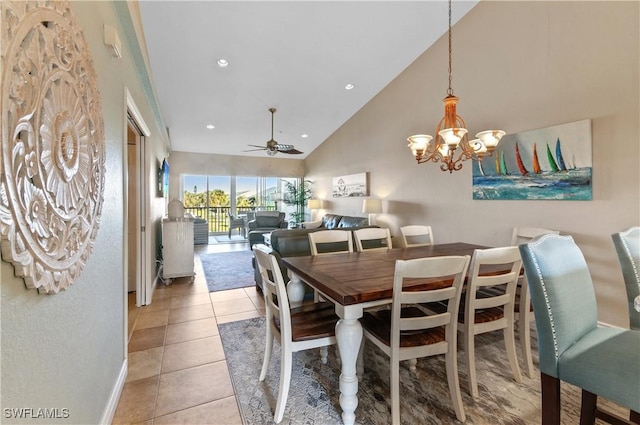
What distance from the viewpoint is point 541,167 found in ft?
9.71

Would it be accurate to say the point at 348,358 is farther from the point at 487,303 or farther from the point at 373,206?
the point at 373,206

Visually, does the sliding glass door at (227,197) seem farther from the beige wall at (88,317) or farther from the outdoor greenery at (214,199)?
the beige wall at (88,317)

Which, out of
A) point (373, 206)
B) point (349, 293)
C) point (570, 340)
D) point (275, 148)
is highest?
point (275, 148)

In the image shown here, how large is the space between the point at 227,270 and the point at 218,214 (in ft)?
15.6

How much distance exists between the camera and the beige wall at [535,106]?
240cm

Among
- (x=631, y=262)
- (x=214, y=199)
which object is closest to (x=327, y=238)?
(x=631, y=262)

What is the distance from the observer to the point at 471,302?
1688 millimetres

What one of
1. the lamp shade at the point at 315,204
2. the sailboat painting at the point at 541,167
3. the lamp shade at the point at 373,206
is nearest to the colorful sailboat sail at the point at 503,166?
the sailboat painting at the point at 541,167

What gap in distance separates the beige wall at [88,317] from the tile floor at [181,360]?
0.67ft

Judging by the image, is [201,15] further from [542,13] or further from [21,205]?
[542,13]

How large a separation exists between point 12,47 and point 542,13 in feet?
13.7

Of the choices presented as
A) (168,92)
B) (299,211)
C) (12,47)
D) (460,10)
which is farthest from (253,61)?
(299,211)

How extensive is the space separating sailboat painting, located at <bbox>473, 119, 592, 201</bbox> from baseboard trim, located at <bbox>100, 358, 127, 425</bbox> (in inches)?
160

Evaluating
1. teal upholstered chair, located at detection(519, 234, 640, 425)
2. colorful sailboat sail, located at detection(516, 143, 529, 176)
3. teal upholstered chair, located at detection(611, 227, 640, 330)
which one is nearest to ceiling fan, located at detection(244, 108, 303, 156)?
colorful sailboat sail, located at detection(516, 143, 529, 176)
